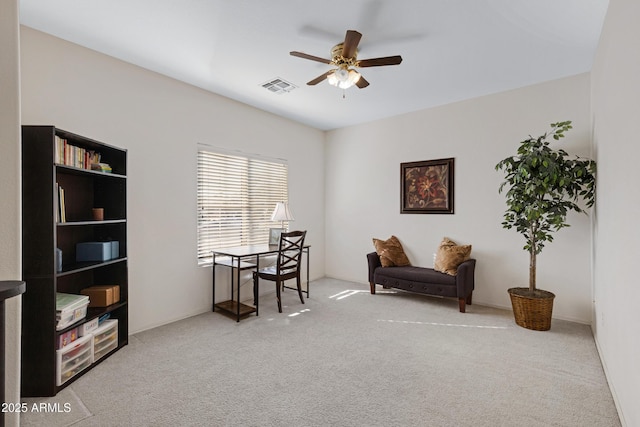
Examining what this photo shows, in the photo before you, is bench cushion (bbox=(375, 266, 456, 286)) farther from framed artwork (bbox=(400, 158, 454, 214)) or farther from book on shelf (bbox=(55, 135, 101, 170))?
book on shelf (bbox=(55, 135, 101, 170))

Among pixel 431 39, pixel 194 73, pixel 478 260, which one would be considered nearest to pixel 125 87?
pixel 194 73

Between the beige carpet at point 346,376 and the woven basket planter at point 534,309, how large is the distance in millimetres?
106

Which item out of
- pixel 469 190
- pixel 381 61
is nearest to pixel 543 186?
pixel 469 190

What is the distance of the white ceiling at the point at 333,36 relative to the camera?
230 cm

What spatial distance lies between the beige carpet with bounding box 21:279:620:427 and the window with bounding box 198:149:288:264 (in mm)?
1126

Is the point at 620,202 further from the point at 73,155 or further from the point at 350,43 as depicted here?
the point at 73,155

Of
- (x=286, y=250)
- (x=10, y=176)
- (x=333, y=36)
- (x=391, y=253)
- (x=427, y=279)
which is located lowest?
(x=427, y=279)

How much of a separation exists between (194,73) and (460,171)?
360cm

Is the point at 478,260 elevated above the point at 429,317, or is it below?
above

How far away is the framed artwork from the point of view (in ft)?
14.5

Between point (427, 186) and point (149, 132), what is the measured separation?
12.2 feet

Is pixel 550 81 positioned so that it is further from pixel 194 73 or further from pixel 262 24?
pixel 194 73

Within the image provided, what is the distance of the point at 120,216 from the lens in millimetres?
2889

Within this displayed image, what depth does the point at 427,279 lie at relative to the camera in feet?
13.2
